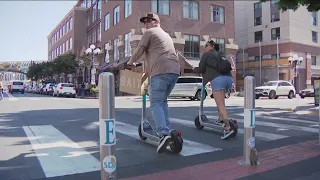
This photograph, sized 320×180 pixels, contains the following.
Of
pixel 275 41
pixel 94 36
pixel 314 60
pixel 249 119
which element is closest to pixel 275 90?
pixel 275 41

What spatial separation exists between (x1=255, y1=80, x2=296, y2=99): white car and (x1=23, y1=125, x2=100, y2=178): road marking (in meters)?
22.1

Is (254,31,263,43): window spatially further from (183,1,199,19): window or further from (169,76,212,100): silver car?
(169,76,212,100): silver car

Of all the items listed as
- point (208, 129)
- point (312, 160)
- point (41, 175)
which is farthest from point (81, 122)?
point (312, 160)

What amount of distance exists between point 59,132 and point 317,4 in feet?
17.2

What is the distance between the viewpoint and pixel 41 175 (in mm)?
3830

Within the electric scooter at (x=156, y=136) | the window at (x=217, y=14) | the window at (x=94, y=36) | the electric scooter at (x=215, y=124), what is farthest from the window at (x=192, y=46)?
the electric scooter at (x=156, y=136)

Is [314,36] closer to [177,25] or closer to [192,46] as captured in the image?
[192,46]

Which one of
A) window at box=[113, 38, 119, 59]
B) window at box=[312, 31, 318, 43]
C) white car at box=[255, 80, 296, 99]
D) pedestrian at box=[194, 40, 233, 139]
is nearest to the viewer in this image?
pedestrian at box=[194, 40, 233, 139]

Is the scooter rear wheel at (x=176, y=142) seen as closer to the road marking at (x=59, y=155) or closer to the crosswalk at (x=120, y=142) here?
the crosswalk at (x=120, y=142)

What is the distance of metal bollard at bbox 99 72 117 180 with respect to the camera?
116 inches

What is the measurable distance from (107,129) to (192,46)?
3332 cm

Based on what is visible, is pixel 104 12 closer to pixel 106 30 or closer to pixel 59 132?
pixel 106 30

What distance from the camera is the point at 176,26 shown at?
113 ft

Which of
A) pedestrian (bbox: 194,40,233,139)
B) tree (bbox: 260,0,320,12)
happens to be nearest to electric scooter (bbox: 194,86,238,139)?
pedestrian (bbox: 194,40,233,139)
